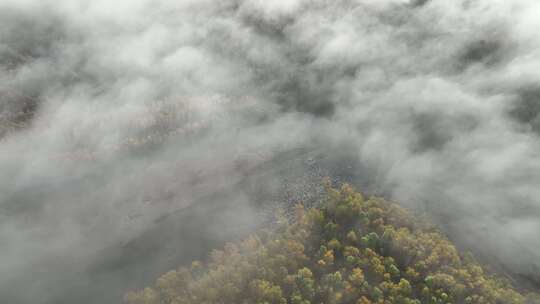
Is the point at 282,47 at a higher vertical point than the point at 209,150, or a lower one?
higher

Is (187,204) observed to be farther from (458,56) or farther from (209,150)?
(458,56)

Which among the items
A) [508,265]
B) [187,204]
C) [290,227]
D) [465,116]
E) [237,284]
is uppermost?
[465,116]

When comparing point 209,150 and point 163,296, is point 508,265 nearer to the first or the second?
point 163,296

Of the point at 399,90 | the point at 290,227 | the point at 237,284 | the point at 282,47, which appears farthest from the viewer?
the point at 282,47

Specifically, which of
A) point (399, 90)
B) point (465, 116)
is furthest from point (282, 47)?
point (465, 116)

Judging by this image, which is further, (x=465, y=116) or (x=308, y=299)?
(x=465, y=116)

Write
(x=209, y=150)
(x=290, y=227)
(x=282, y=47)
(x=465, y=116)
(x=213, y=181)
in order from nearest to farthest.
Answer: (x=290, y=227) < (x=213, y=181) < (x=209, y=150) < (x=465, y=116) < (x=282, y=47)
